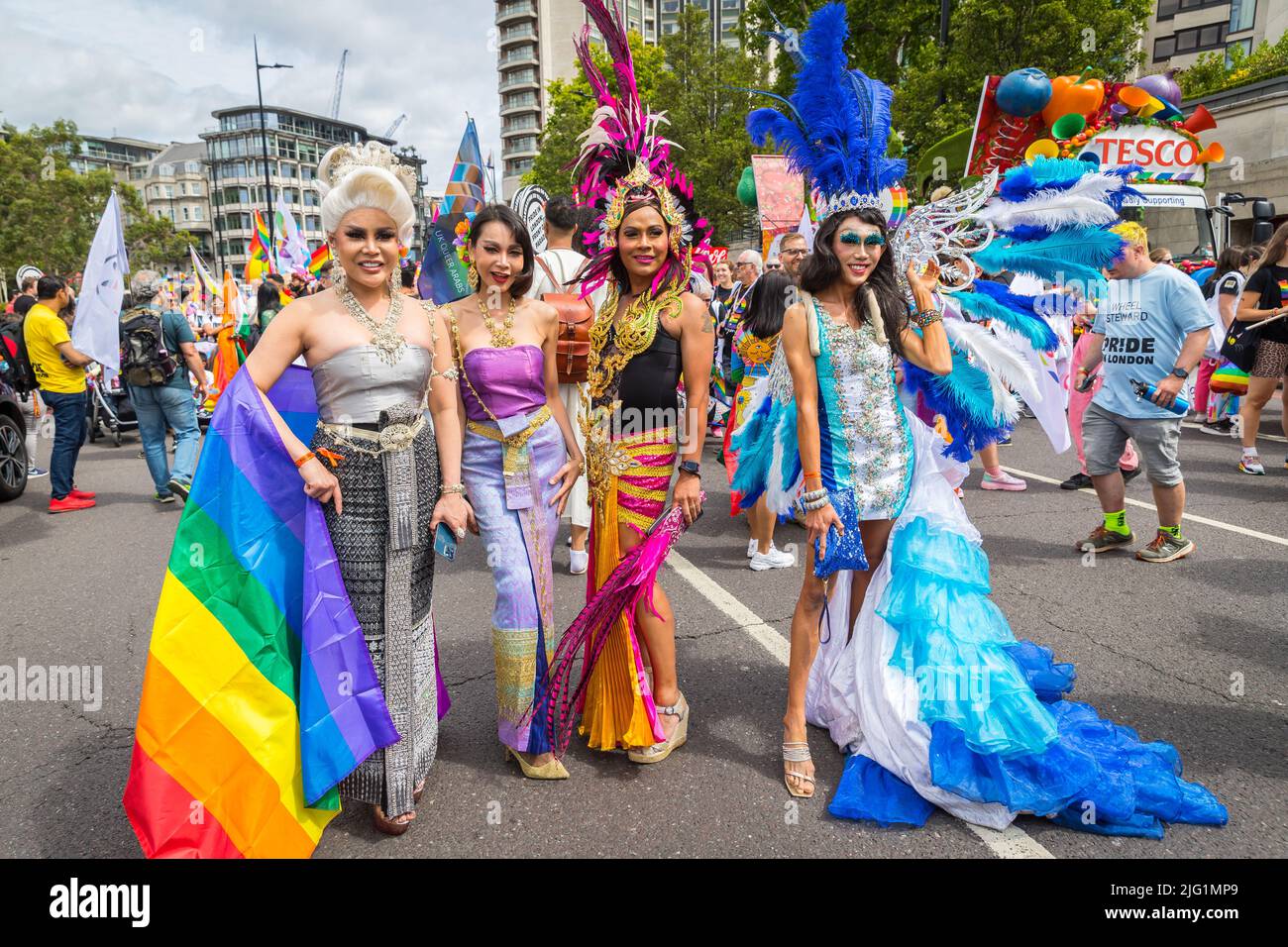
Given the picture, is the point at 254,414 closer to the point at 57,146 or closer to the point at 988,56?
the point at 988,56

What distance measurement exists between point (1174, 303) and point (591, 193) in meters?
3.96

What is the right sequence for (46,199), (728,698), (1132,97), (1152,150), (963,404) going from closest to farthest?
(963,404)
(728,698)
(1132,97)
(1152,150)
(46,199)

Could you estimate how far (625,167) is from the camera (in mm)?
3061

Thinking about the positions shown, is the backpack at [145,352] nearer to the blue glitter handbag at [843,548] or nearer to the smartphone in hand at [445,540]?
the smartphone in hand at [445,540]

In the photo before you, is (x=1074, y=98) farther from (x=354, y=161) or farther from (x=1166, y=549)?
(x=354, y=161)

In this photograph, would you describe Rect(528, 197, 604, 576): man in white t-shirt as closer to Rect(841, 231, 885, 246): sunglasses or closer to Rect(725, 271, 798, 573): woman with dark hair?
Rect(725, 271, 798, 573): woman with dark hair

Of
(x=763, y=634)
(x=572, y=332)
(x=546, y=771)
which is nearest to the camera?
(x=546, y=771)

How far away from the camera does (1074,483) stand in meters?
6.96

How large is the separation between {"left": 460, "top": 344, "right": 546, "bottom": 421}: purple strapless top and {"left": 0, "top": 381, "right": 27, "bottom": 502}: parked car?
23.3ft

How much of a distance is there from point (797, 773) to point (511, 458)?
1.52 m

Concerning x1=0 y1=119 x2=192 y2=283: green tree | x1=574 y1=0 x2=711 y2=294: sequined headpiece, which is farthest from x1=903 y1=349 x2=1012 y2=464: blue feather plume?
x1=0 y1=119 x2=192 y2=283: green tree

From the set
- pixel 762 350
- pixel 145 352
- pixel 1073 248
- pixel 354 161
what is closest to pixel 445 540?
pixel 354 161

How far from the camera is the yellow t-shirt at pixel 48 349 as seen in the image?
6973 millimetres
